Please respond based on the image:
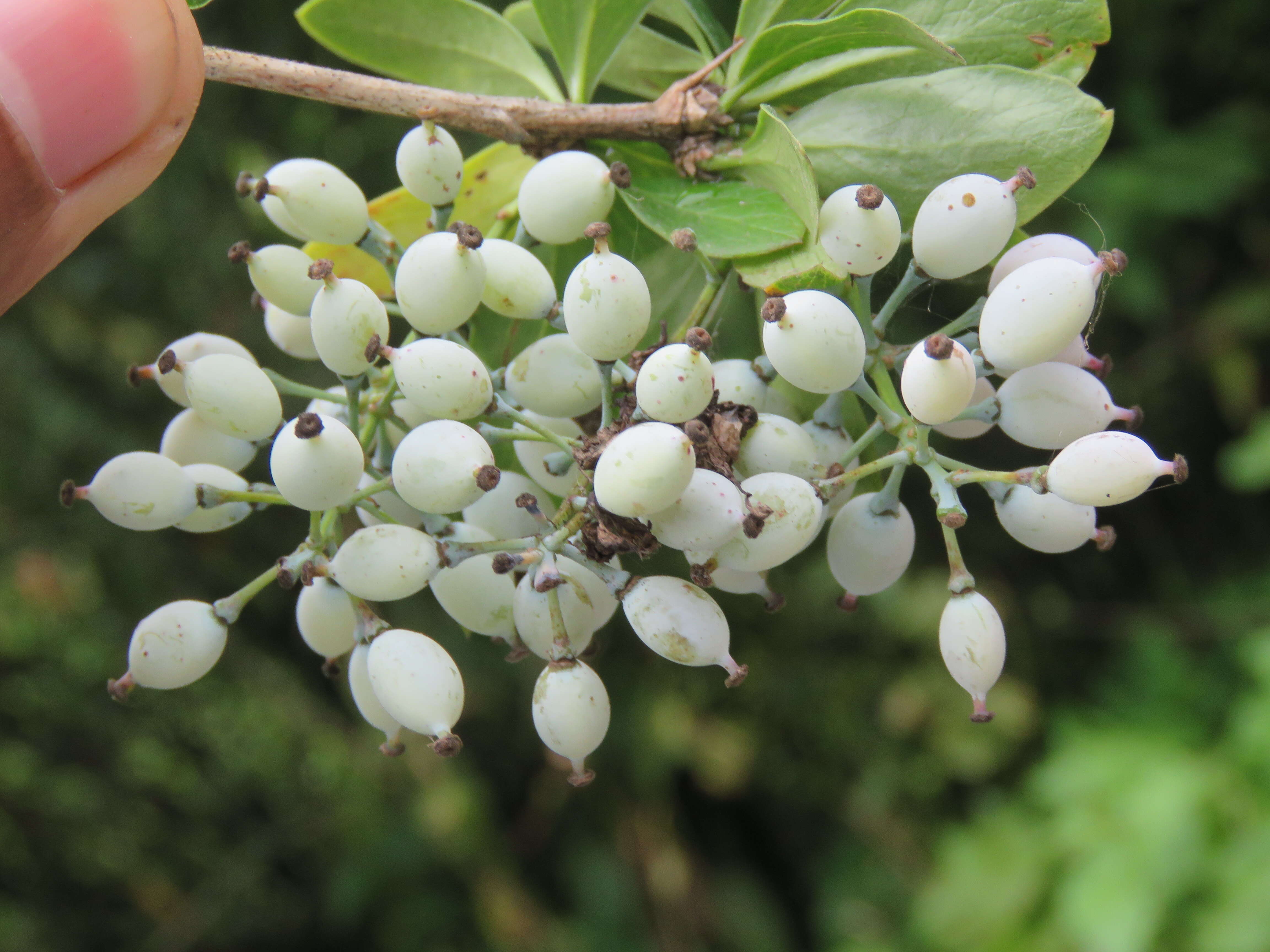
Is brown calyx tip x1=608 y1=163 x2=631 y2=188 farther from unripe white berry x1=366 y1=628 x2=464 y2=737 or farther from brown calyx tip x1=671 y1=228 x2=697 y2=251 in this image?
unripe white berry x1=366 y1=628 x2=464 y2=737

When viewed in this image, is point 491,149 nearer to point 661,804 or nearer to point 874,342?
point 874,342

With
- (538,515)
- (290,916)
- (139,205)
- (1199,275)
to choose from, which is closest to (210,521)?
(538,515)

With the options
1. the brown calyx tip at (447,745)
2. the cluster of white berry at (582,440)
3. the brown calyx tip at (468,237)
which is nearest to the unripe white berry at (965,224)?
the cluster of white berry at (582,440)

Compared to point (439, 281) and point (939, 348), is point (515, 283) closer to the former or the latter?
point (439, 281)

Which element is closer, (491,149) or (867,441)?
(867,441)

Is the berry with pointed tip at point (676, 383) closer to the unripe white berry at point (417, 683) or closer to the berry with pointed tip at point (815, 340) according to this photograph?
the berry with pointed tip at point (815, 340)

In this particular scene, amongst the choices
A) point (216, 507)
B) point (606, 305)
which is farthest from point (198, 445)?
point (606, 305)
